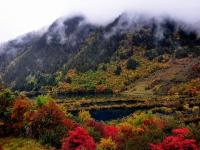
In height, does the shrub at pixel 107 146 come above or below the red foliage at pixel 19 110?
below

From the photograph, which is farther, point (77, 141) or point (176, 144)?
point (77, 141)

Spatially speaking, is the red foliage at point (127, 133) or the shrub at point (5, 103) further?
the shrub at point (5, 103)

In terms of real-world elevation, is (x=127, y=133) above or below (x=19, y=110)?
below

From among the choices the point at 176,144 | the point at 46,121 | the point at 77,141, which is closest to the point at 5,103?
the point at 46,121

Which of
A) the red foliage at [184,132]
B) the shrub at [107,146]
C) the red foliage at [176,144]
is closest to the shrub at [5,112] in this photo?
the shrub at [107,146]

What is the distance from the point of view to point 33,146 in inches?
3922

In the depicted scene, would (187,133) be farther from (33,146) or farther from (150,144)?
(33,146)

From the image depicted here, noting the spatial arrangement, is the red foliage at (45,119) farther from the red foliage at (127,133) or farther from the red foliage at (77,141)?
the red foliage at (77,141)

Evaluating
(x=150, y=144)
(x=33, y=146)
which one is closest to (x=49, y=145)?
(x=33, y=146)

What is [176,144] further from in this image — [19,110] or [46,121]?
[19,110]

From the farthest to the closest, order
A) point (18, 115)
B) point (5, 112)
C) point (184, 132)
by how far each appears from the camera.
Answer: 1. point (18, 115)
2. point (5, 112)
3. point (184, 132)

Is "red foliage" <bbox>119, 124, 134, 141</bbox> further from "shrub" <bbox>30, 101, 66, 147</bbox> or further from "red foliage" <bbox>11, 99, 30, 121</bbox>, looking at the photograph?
"red foliage" <bbox>11, 99, 30, 121</bbox>

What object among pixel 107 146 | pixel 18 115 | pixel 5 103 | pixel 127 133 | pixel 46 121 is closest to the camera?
pixel 107 146

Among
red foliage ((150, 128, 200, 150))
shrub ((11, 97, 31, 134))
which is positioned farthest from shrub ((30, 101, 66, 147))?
red foliage ((150, 128, 200, 150))
